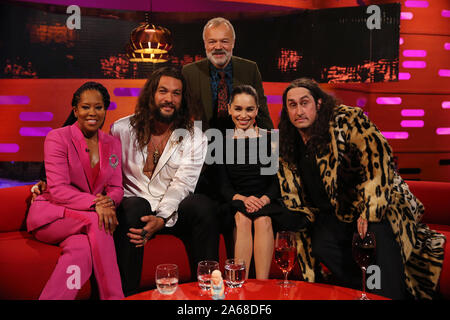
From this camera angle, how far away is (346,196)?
242 centimetres

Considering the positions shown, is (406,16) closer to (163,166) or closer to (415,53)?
(415,53)

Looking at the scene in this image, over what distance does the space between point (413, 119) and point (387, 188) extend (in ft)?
11.8

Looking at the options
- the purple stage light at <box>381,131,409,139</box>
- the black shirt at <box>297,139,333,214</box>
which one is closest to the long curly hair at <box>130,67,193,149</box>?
the black shirt at <box>297,139,333,214</box>

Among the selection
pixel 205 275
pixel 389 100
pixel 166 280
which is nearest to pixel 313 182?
pixel 205 275

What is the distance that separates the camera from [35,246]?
2.46 metres

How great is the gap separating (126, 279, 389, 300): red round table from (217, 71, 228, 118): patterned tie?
185 cm

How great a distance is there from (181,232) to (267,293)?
3.86 ft

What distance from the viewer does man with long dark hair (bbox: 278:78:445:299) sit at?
224cm

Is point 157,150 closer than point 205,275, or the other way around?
point 205,275

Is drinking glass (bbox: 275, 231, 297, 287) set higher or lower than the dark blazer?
lower

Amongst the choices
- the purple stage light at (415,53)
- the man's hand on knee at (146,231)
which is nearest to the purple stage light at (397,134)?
the purple stage light at (415,53)

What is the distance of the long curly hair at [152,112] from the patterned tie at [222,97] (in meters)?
0.37

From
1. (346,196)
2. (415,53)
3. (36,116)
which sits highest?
(415,53)

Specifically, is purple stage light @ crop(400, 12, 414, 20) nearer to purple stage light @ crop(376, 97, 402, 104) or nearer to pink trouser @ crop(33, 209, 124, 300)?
purple stage light @ crop(376, 97, 402, 104)
